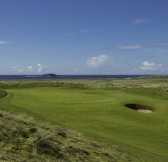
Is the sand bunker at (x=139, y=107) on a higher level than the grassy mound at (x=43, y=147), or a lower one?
lower

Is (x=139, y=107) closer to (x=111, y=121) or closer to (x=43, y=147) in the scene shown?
(x=111, y=121)

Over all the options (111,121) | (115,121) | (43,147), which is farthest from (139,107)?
(43,147)

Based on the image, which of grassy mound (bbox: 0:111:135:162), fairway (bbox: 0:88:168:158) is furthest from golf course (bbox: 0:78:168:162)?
grassy mound (bbox: 0:111:135:162)

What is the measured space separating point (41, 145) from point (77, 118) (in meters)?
13.1

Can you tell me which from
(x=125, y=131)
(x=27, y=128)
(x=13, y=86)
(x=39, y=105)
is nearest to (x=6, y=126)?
(x=27, y=128)

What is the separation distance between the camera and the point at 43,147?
1289cm

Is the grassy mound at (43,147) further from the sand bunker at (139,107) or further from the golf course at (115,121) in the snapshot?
the sand bunker at (139,107)

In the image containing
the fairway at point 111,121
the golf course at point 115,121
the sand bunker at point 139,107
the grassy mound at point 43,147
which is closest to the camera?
the grassy mound at point 43,147

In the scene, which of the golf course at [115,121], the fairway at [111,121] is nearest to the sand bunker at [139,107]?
the golf course at [115,121]

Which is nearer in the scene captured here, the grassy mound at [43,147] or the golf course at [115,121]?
the grassy mound at [43,147]

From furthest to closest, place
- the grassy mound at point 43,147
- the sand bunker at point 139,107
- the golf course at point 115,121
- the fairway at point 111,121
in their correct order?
the sand bunker at point 139,107 < the fairway at point 111,121 < the golf course at point 115,121 < the grassy mound at point 43,147

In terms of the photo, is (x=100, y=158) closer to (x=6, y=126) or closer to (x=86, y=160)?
(x=86, y=160)

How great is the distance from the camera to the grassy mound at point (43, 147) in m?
11.9

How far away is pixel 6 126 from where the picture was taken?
1347cm
